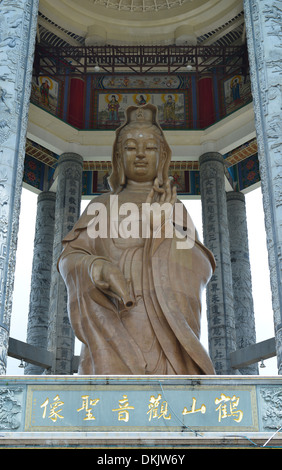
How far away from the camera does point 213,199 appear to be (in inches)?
522

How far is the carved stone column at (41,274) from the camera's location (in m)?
13.5

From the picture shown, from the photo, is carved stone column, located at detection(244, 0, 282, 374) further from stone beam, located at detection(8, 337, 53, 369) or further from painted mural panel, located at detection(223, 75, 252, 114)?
stone beam, located at detection(8, 337, 53, 369)

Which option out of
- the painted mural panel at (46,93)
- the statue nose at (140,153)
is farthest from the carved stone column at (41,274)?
the statue nose at (140,153)

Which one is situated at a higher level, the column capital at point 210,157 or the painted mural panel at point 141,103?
the painted mural panel at point 141,103

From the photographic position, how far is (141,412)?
5.10 m

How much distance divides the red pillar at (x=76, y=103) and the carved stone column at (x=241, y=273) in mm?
3635

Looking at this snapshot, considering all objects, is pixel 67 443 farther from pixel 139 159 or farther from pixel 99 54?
pixel 99 54

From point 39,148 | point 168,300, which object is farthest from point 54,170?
point 168,300

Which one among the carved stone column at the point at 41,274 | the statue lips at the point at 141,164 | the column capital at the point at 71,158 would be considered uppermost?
the column capital at the point at 71,158

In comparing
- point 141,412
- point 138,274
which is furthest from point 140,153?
point 141,412

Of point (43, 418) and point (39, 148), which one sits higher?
point (39, 148)

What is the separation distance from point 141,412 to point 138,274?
1.74m

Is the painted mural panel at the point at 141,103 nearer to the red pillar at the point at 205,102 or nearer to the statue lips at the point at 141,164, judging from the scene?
the red pillar at the point at 205,102
